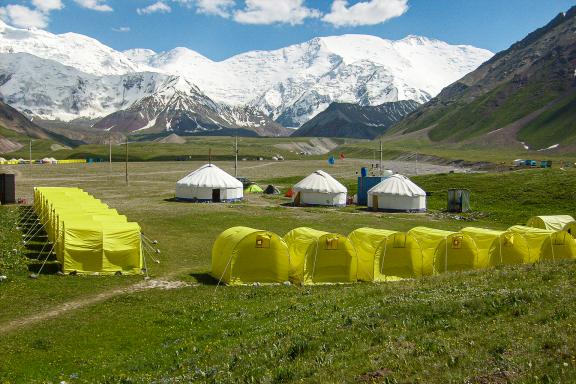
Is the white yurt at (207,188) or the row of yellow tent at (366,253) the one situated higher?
the white yurt at (207,188)

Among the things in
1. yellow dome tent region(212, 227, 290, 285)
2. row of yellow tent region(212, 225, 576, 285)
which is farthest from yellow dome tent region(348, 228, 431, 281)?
yellow dome tent region(212, 227, 290, 285)

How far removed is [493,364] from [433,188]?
237 ft

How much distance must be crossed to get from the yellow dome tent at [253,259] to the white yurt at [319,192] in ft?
119

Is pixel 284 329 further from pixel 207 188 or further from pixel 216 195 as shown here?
pixel 216 195

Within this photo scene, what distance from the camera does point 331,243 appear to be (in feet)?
89.2

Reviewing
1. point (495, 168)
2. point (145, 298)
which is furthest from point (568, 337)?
point (495, 168)

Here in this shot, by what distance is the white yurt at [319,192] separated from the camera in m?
62.8

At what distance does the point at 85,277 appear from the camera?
26.0m

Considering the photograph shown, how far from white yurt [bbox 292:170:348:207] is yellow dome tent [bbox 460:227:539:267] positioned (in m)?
33.5

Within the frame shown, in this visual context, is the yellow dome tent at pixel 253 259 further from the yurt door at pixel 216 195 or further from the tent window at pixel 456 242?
the yurt door at pixel 216 195

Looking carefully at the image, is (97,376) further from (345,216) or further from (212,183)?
(212,183)

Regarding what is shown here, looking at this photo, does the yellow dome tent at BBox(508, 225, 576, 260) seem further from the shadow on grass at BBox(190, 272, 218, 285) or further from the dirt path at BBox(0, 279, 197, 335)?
the dirt path at BBox(0, 279, 197, 335)

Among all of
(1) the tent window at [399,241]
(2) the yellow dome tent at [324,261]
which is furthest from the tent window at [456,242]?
(2) the yellow dome tent at [324,261]

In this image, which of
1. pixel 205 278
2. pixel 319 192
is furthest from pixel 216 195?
pixel 205 278
